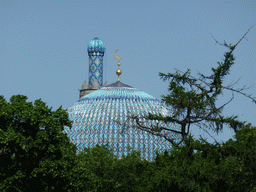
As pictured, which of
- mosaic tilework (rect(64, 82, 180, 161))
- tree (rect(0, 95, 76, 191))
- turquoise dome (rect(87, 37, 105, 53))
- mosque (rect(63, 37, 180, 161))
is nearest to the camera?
tree (rect(0, 95, 76, 191))

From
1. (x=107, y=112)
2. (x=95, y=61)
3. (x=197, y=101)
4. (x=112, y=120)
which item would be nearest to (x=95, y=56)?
(x=95, y=61)

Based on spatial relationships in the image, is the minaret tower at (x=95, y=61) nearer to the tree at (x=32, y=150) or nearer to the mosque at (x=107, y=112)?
the mosque at (x=107, y=112)

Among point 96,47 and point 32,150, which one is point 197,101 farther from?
point 96,47

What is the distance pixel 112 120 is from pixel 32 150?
60.9m

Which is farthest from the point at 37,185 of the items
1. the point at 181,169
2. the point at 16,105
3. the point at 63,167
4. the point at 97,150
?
the point at 97,150

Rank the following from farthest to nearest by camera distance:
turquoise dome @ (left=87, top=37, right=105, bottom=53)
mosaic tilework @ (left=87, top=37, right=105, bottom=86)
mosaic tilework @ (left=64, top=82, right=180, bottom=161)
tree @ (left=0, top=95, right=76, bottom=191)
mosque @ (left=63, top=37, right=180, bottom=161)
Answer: turquoise dome @ (left=87, top=37, right=105, bottom=53)
mosaic tilework @ (left=87, top=37, right=105, bottom=86)
mosque @ (left=63, top=37, right=180, bottom=161)
mosaic tilework @ (left=64, top=82, right=180, bottom=161)
tree @ (left=0, top=95, right=76, bottom=191)

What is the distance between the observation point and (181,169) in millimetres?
31234

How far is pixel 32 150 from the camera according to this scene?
101ft

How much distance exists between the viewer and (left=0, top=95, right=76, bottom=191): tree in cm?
3022

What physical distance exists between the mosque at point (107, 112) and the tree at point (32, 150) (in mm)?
54182

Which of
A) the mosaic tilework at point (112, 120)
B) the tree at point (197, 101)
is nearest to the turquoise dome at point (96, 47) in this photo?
the mosaic tilework at point (112, 120)

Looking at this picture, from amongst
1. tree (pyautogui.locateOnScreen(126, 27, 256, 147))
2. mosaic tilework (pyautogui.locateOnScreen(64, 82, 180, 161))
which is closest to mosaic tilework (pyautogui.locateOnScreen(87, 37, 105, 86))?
mosaic tilework (pyautogui.locateOnScreen(64, 82, 180, 161))

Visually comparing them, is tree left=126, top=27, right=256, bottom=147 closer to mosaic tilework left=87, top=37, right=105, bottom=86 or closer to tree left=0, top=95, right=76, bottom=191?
tree left=0, top=95, right=76, bottom=191

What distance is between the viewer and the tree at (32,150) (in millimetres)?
30219
